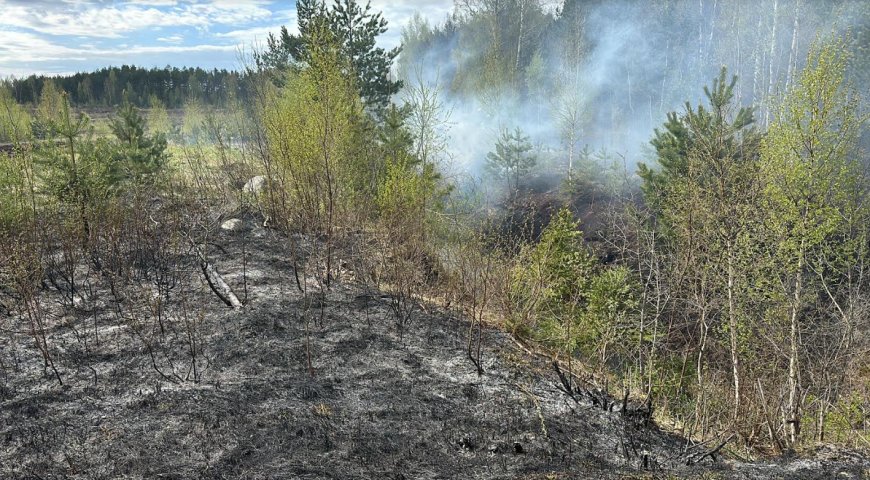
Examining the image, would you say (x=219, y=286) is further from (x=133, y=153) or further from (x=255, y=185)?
(x=133, y=153)

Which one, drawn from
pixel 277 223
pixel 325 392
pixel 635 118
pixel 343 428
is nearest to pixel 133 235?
pixel 277 223

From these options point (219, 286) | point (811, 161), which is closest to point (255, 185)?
point (219, 286)

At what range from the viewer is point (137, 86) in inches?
2670

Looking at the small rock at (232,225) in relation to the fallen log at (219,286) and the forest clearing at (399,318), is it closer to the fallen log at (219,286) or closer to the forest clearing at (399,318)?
the forest clearing at (399,318)

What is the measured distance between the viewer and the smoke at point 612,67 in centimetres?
3284

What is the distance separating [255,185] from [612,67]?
109 feet

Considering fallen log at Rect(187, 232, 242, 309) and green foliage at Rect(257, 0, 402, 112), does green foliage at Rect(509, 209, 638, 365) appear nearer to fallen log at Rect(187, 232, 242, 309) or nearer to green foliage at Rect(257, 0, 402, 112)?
fallen log at Rect(187, 232, 242, 309)

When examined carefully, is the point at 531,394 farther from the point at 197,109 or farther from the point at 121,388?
the point at 197,109

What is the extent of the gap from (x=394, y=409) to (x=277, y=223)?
6.93 m

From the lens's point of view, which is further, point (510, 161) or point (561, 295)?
point (510, 161)

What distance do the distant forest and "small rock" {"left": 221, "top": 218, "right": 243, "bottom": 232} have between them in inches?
1930

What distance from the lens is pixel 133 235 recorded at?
10570 mm

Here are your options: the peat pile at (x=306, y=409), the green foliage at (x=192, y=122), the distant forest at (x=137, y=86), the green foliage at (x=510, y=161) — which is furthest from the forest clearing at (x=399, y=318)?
the distant forest at (x=137, y=86)

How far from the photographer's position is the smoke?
32.8 m
